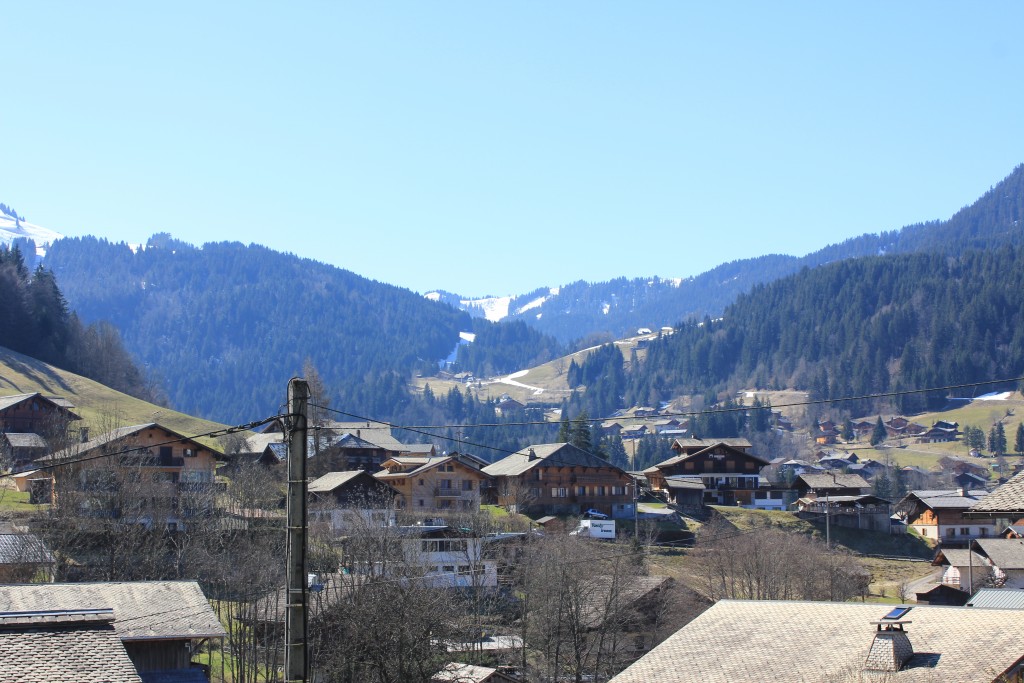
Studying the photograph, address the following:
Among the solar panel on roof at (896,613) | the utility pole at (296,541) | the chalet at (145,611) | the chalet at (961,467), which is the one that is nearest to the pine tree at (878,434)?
the chalet at (961,467)

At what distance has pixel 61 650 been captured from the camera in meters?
19.5

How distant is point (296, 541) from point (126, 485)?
4068 cm

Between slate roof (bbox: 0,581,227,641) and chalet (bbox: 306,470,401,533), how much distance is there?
24.3 m

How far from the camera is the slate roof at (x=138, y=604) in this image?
31.3 metres

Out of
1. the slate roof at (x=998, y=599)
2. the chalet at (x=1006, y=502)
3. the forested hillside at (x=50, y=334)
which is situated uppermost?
the forested hillside at (x=50, y=334)

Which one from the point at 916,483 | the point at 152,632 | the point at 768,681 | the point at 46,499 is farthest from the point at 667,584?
the point at 916,483

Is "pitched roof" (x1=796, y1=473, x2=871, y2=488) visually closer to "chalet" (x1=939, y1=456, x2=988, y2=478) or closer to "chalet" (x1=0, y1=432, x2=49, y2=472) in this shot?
"chalet" (x1=939, y1=456, x2=988, y2=478)

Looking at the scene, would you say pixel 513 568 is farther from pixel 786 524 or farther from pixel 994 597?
pixel 786 524

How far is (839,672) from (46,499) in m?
45.8

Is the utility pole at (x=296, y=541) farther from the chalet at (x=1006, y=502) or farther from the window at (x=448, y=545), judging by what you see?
the window at (x=448, y=545)

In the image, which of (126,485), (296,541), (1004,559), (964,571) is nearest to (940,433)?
(964,571)

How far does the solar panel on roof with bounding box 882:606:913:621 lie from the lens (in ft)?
96.1

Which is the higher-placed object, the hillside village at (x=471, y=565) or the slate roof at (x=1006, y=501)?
the slate roof at (x=1006, y=501)

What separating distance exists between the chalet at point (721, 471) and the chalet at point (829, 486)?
12.8ft
